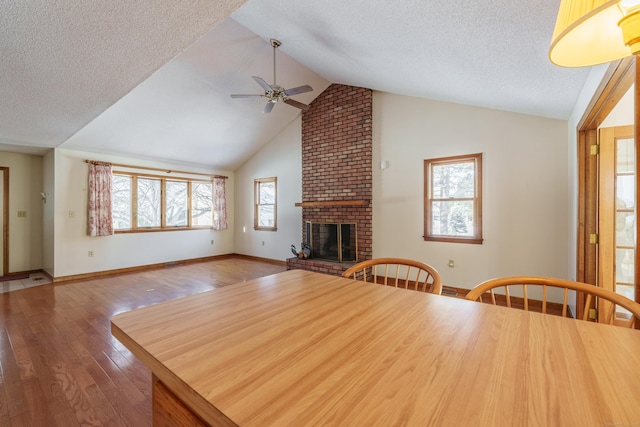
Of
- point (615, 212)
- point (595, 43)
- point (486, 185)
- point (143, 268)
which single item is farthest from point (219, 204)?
point (595, 43)

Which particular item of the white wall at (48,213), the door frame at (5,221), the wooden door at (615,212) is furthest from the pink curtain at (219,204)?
the wooden door at (615,212)

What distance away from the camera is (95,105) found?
3.02 meters

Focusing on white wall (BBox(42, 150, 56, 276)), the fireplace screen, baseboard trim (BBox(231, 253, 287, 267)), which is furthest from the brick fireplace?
white wall (BBox(42, 150, 56, 276))

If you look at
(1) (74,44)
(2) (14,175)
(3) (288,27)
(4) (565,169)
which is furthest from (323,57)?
(2) (14,175)

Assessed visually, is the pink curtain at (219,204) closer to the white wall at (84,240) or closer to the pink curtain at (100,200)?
the white wall at (84,240)

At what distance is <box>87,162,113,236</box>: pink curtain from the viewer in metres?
4.90

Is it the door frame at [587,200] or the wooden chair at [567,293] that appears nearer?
the wooden chair at [567,293]

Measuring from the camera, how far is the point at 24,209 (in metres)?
5.11

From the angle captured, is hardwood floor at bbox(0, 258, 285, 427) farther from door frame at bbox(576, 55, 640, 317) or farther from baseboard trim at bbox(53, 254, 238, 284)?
door frame at bbox(576, 55, 640, 317)

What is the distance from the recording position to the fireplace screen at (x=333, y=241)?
5012 millimetres

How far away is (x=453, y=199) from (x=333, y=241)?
221cm

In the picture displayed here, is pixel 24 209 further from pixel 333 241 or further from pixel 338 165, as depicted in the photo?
pixel 338 165

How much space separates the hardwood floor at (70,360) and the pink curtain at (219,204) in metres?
2.61

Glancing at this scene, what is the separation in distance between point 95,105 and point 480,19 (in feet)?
12.0
